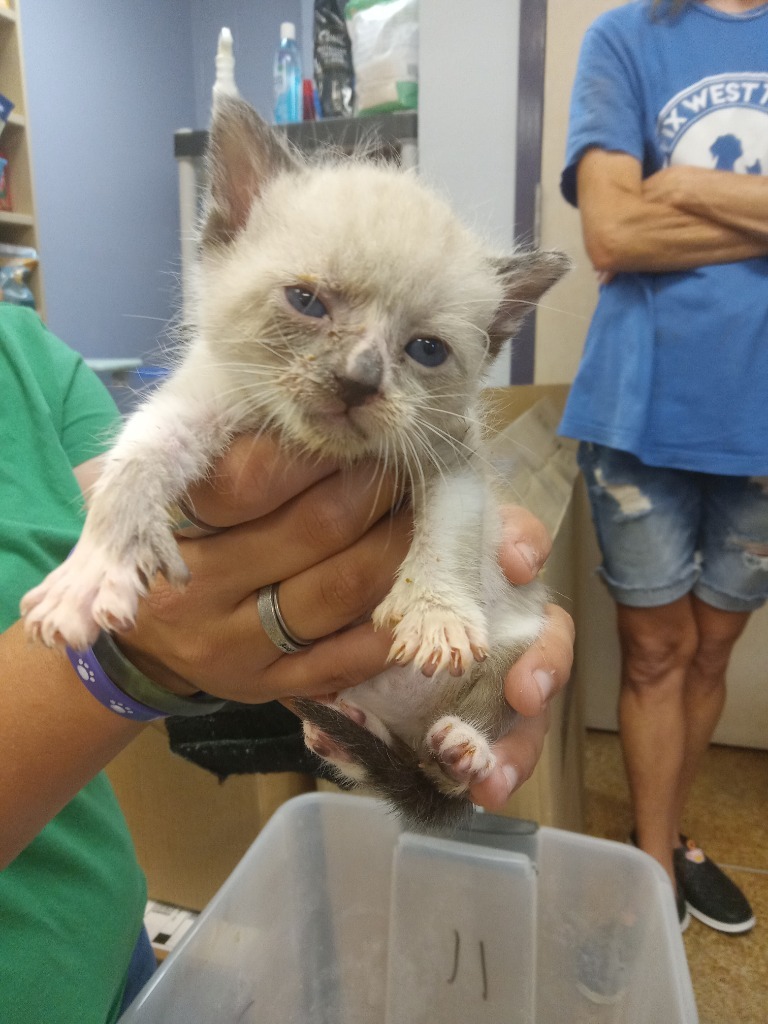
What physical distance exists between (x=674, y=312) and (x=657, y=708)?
0.94 m

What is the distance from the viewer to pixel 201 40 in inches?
103

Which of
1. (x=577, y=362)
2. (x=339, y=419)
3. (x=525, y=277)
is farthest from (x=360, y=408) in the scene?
(x=577, y=362)

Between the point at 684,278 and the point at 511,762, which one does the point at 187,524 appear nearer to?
the point at 511,762

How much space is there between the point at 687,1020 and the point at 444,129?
2.37 m

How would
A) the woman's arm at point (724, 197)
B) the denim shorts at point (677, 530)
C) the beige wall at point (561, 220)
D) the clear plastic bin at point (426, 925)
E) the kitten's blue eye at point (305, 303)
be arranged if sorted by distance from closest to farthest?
1. the kitten's blue eye at point (305, 303)
2. the clear plastic bin at point (426, 925)
3. the woman's arm at point (724, 197)
4. the denim shorts at point (677, 530)
5. the beige wall at point (561, 220)

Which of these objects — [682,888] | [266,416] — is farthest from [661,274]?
[682,888]

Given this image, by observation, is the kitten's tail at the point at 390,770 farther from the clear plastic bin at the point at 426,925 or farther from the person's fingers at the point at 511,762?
the clear plastic bin at the point at 426,925

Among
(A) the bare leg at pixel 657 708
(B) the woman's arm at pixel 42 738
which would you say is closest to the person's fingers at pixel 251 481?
(B) the woman's arm at pixel 42 738

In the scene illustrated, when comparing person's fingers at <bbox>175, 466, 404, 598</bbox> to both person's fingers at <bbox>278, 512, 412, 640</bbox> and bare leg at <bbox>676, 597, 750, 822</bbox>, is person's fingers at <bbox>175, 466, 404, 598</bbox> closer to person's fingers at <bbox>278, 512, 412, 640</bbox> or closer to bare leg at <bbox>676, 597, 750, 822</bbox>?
person's fingers at <bbox>278, 512, 412, 640</bbox>

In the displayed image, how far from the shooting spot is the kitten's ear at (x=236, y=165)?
31.6 inches

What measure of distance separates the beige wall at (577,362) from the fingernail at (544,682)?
1.35 metres

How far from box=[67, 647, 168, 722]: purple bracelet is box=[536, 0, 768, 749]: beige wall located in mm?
1633

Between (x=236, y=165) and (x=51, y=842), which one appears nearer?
(x=236, y=165)

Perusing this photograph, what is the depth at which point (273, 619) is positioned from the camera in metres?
0.76
